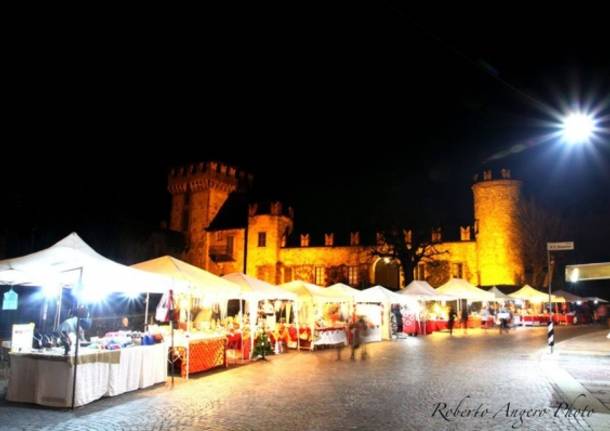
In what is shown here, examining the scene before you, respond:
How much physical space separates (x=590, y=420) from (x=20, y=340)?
10437mm

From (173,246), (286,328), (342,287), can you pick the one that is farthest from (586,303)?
(173,246)

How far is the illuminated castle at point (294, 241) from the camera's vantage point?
44.1 metres

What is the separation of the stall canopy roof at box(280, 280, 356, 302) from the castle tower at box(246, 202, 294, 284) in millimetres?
27697

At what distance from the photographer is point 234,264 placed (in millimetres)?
52219

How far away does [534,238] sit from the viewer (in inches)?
1785

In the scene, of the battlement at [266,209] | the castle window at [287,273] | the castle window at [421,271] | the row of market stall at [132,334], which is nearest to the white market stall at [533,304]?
the castle window at [421,271]

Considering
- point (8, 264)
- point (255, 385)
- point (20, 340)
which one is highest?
point (8, 264)

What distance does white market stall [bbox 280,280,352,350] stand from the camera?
819 inches

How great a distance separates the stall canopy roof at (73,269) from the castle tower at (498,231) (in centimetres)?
3710

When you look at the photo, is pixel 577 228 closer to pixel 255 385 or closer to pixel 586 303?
pixel 586 303

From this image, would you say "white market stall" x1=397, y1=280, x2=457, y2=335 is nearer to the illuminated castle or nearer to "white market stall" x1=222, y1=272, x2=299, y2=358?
"white market stall" x1=222, y1=272, x2=299, y2=358

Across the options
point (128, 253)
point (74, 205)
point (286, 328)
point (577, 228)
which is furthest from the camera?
point (577, 228)

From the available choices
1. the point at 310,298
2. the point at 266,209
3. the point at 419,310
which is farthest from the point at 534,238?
the point at 310,298

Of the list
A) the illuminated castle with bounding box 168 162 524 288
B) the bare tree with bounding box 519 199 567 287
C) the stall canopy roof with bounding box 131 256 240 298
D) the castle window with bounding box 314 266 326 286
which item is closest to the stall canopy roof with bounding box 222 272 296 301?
the stall canopy roof with bounding box 131 256 240 298
